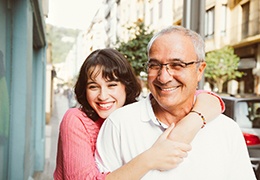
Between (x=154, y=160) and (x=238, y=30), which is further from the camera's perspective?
(x=238, y=30)

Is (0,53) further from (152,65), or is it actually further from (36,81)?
(36,81)

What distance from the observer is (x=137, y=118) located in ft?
5.38

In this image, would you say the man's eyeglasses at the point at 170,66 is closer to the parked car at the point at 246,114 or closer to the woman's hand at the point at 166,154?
the woman's hand at the point at 166,154

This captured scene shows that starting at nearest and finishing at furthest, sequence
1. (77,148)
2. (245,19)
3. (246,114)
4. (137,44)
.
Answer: (77,148) → (246,114) → (245,19) → (137,44)

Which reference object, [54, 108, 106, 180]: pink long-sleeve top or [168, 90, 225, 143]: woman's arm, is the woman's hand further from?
[54, 108, 106, 180]: pink long-sleeve top

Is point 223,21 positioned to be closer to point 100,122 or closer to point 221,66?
point 221,66

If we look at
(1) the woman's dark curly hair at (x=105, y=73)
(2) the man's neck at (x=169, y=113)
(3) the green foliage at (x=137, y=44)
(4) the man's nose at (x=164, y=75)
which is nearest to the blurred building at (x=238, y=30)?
(3) the green foliage at (x=137, y=44)

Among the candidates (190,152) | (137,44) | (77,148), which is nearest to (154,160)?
(190,152)

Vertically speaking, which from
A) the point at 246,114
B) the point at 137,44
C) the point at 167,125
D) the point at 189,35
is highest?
the point at 137,44

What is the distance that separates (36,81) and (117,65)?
5737 mm

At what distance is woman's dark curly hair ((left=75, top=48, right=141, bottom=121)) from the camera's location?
82.6 inches

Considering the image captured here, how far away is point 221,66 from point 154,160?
15.1 m

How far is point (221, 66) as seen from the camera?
16.3 meters

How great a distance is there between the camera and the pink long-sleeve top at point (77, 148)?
1.72 meters
